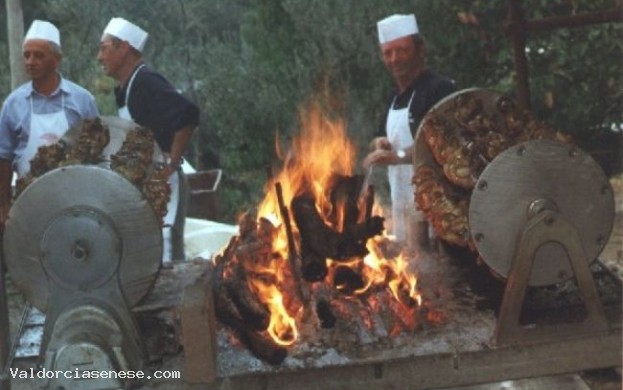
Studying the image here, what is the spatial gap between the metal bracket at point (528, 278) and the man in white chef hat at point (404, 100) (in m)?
1.92

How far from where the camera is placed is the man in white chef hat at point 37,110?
573 cm

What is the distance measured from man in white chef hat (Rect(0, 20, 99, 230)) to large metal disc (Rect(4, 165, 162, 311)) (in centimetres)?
222

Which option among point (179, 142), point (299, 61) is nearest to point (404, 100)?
point (179, 142)

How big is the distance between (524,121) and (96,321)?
2.01 m

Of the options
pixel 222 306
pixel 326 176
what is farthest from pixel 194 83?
pixel 222 306

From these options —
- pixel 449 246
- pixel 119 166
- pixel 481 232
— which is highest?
pixel 119 166

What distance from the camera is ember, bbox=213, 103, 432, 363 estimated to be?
148 inches

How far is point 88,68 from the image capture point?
9766 mm

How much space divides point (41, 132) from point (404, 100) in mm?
2267

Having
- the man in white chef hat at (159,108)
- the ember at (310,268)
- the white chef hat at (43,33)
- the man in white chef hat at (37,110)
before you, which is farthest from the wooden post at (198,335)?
the white chef hat at (43,33)

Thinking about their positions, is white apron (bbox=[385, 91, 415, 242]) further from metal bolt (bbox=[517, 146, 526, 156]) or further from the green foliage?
metal bolt (bbox=[517, 146, 526, 156])

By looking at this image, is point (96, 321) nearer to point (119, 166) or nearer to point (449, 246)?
point (119, 166)

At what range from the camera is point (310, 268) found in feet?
13.3

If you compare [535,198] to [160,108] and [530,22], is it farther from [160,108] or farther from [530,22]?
[160,108]
